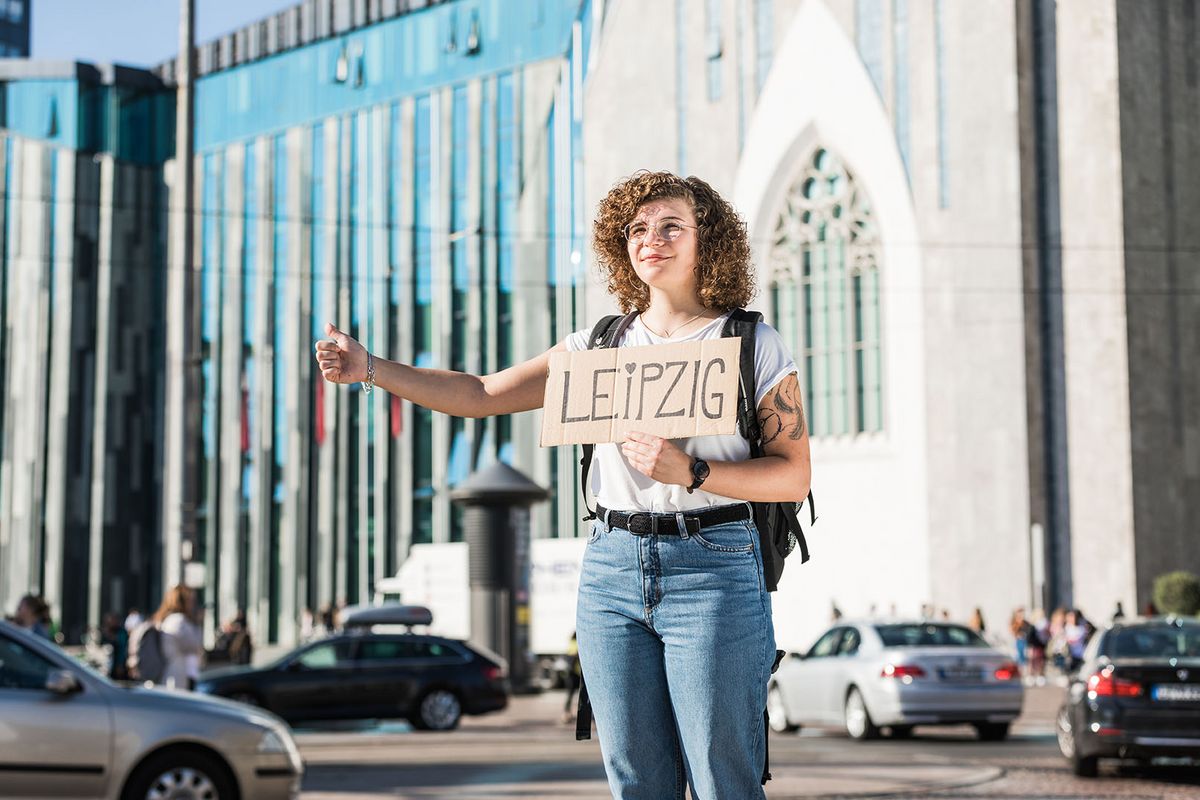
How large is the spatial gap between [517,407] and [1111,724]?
11727mm

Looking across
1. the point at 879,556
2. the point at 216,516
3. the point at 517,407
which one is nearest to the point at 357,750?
the point at 517,407

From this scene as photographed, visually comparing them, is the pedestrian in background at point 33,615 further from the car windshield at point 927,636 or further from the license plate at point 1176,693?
the license plate at point 1176,693

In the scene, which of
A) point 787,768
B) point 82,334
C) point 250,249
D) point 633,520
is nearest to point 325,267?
point 250,249

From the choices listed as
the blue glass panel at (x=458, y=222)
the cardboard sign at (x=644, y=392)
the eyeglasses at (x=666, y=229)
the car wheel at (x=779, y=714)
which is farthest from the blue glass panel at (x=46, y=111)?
the cardboard sign at (x=644, y=392)

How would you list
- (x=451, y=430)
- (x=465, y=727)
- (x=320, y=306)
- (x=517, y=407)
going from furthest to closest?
1. (x=320, y=306)
2. (x=451, y=430)
3. (x=465, y=727)
4. (x=517, y=407)

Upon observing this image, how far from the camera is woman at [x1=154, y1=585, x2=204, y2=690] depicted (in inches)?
605

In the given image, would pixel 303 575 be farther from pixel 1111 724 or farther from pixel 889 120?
pixel 1111 724

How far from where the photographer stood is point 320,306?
2527 inches

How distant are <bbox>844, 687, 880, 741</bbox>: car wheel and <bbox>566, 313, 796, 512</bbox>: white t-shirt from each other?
16.9 meters

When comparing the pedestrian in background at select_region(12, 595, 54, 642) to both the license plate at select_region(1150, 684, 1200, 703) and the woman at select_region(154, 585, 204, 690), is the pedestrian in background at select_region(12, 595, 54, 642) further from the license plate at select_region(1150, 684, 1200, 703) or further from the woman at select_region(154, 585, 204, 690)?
the license plate at select_region(1150, 684, 1200, 703)

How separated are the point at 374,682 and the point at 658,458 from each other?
66.3ft

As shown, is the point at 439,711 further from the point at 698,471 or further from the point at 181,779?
the point at 698,471

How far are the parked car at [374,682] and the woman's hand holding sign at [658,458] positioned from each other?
65.7 ft

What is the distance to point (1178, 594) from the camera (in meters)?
39.6
